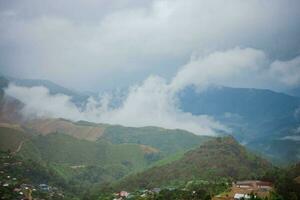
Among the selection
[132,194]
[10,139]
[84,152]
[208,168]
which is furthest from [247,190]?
[84,152]

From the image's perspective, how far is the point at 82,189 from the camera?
4301 inches

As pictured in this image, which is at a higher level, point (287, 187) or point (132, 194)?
point (287, 187)

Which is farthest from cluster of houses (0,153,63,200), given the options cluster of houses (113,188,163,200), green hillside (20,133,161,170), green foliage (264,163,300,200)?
green foliage (264,163,300,200)

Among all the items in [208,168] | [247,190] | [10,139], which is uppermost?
[10,139]

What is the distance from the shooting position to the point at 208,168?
97750 mm

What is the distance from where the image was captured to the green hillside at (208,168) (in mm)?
91938

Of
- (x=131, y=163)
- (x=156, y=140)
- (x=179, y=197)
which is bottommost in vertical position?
(x=179, y=197)

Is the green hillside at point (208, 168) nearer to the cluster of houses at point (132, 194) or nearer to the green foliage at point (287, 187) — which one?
the cluster of houses at point (132, 194)

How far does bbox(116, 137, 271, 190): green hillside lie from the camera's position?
9194 cm

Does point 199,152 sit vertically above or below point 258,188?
above

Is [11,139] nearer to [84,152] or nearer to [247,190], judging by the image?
[84,152]

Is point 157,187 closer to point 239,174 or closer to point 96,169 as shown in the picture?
point 239,174

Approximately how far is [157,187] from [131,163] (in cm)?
6179

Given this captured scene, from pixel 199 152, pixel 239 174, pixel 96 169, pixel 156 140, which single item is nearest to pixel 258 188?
pixel 239 174
